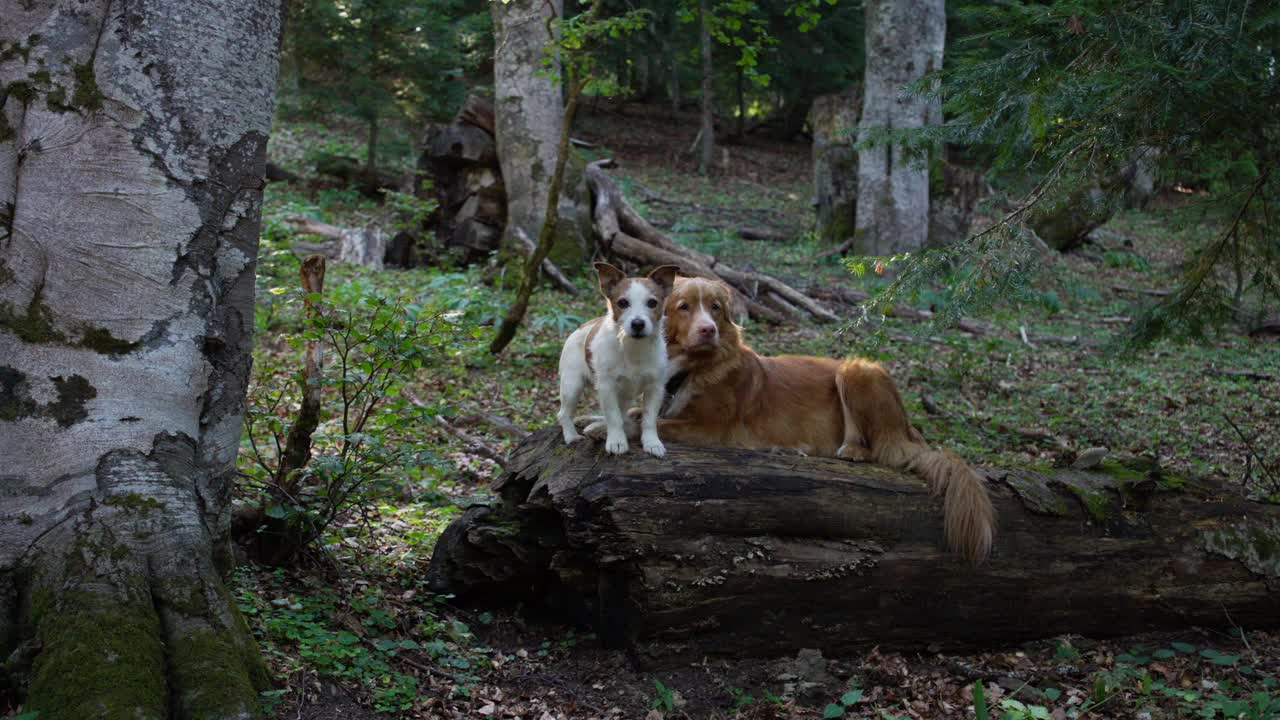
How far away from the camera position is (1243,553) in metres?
5.20

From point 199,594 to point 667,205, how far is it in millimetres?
19492

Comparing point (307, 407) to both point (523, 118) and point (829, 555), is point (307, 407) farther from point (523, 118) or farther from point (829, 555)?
point (523, 118)

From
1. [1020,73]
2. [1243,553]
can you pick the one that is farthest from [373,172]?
[1243,553]

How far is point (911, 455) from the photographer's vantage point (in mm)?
5480

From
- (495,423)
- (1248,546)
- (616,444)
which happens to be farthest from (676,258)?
(1248,546)

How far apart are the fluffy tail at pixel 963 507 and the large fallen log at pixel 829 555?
0.08m

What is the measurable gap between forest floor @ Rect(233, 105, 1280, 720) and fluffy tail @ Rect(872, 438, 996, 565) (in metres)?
0.61

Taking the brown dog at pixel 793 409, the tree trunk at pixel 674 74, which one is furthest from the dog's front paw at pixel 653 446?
the tree trunk at pixel 674 74

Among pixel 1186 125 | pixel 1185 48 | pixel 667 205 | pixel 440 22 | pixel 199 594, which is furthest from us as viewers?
pixel 667 205

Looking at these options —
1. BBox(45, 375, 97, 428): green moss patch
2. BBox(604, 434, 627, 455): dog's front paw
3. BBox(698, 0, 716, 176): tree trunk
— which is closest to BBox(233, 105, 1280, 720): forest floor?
BBox(604, 434, 627, 455): dog's front paw

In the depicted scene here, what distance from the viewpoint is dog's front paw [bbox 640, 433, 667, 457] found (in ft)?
16.2

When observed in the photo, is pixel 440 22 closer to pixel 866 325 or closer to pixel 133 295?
pixel 866 325

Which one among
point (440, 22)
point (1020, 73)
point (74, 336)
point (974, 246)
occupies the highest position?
point (440, 22)

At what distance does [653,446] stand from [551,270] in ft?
26.8
